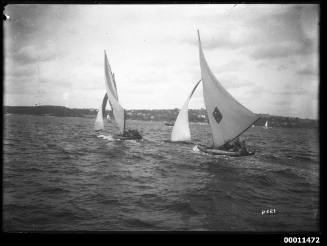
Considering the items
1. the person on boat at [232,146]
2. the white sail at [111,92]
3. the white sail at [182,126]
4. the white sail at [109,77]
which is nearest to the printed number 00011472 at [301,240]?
the person on boat at [232,146]

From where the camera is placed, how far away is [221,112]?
6.56 m

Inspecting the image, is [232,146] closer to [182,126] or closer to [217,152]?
[217,152]

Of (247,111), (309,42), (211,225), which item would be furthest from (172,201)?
(309,42)

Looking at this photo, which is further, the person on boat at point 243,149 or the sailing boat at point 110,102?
the person on boat at point 243,149

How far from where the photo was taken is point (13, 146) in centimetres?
479

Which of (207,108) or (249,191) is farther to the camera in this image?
(207,108)

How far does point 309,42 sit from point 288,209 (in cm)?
311

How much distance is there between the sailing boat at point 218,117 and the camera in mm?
5156

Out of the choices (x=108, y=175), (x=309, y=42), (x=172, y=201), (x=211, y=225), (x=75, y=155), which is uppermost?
(x=309, y=42)

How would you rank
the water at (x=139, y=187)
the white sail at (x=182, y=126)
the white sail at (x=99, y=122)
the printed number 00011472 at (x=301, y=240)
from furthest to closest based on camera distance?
the white sail at (x=99, y=122) → the white sail at (x=182, y=126) → the water at (x=139, y=187) → the printed number 00011472 at (x=301, y=240)

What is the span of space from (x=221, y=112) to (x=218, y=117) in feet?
0.50

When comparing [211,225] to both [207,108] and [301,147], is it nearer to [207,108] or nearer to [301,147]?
[301,147]

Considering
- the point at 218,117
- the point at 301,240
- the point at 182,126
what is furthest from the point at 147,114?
the point at 301,240

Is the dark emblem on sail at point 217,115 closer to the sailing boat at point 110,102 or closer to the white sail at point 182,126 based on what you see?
the white sail at point 182,126
